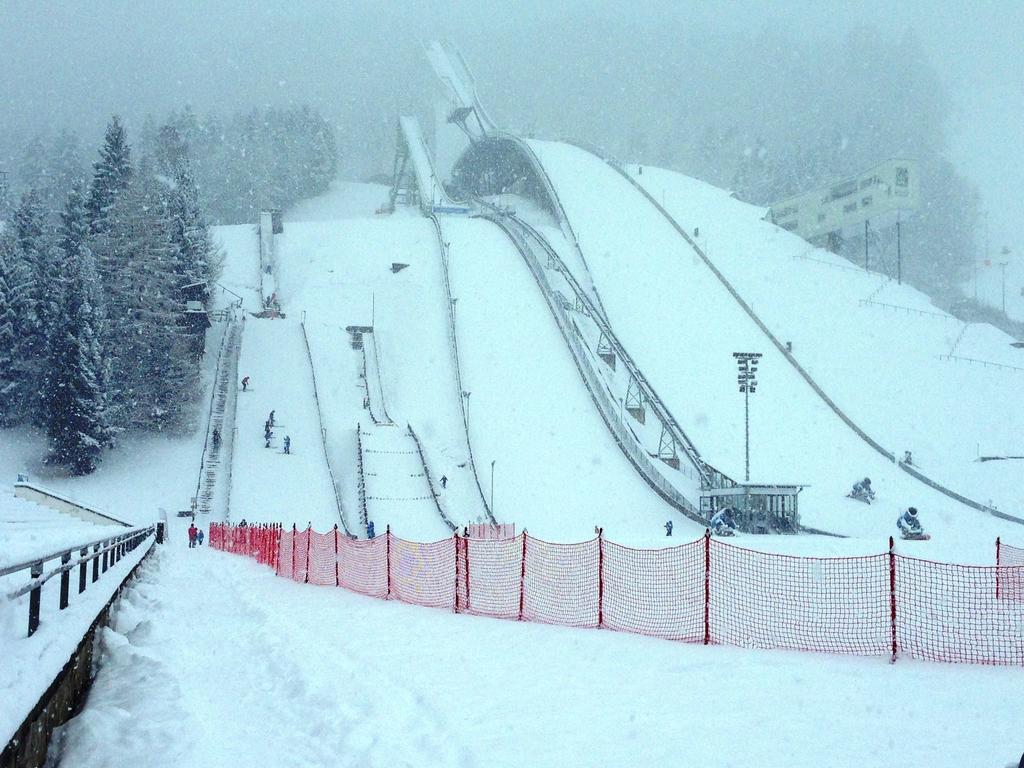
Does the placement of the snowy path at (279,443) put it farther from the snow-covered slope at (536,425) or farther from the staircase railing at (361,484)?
the snow-covered slope at (536,425)

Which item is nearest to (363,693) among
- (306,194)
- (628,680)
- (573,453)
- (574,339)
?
(628,680)

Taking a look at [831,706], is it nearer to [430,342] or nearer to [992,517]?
[992,517]

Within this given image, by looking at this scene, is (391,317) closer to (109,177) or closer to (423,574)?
(109,177)

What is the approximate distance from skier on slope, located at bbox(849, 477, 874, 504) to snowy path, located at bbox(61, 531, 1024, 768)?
2448cm

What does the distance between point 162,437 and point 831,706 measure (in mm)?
36017

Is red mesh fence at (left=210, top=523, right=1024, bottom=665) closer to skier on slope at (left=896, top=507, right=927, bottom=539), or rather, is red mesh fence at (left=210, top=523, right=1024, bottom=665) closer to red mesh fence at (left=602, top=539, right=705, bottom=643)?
red mesh fence at (left=602, top=539, right=705, bottom=643)

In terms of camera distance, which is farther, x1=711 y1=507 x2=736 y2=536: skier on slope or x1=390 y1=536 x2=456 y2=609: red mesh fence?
x1=711 y1=507 x2=736 y2=536: skier on slope

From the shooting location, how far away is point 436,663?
25.2 feet

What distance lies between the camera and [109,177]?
48438 mm

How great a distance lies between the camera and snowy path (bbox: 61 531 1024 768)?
16.6 ft

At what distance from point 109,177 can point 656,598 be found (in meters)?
46.9

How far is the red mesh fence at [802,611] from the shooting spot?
8.52m

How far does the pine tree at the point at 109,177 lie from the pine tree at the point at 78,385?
10.0 m

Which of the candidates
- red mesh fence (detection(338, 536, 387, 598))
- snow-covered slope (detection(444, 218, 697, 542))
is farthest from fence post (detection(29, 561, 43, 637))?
snow-covered slope (detection(444, 218, 697, 542))
